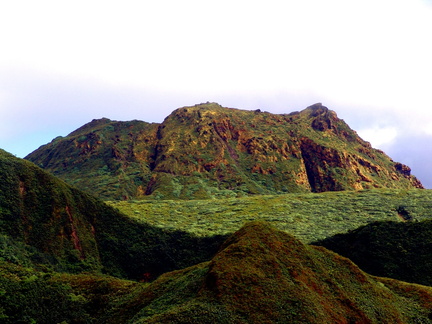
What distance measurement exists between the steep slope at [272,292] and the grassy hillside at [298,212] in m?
38.5

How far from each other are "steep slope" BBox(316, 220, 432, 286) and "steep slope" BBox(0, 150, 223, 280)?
92.5 feet

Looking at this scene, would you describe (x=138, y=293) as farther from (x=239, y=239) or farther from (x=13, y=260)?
(x=13, y=260)

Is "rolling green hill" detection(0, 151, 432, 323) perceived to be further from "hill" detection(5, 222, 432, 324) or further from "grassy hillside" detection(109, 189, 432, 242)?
"grassy hillside" detection(109, 189, 432, 242)

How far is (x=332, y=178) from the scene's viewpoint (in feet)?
591

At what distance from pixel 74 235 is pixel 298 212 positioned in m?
59.5

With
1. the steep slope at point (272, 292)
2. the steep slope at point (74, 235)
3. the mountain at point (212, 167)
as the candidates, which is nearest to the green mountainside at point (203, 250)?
the steep slope at point (272, 292)

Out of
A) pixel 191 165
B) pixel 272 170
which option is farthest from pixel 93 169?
pixel 272 170

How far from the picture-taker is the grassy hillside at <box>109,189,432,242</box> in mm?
91750

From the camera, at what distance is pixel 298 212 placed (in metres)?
104

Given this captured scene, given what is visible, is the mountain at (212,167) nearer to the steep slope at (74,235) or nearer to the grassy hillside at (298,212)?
the grassy hillside at (298,212)

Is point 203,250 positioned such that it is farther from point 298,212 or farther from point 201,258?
point 298,212

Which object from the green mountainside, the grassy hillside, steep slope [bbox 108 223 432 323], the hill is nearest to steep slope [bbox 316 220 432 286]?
the green mountainside

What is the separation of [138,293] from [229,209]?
70167 millimetres

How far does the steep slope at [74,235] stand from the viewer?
6288 cm
